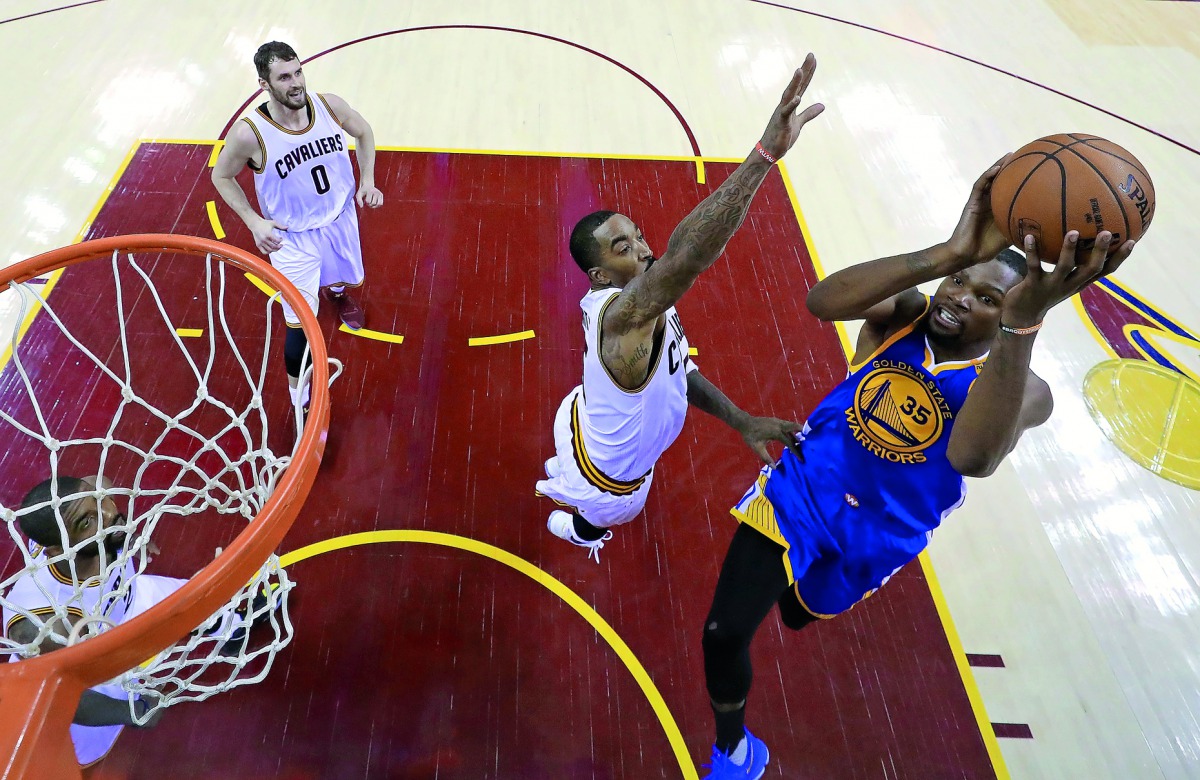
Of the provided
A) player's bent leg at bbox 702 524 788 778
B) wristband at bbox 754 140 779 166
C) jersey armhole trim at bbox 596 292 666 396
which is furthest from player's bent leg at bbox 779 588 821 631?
wristband at bbox 754 140 779 166

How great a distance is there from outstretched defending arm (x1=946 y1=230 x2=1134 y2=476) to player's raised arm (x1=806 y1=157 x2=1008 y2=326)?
0.24 meters

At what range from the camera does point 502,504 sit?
379cm

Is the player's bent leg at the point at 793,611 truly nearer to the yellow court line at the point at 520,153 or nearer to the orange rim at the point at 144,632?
the orange rim at the point at 144,632

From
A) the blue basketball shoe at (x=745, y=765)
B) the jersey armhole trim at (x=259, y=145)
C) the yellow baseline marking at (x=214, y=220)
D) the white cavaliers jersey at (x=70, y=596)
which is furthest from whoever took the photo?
the yellow baseline marking at (x=214, y=220)

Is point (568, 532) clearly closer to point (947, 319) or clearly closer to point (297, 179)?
point (947, 319)

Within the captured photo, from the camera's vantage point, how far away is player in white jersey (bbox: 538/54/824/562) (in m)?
2.03

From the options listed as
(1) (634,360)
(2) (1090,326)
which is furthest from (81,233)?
(2) (1090,326)

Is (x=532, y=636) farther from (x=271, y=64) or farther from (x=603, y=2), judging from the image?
(x=603, y=2)

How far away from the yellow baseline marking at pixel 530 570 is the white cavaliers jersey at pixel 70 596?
967 mm

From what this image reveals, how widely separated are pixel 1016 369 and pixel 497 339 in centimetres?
312

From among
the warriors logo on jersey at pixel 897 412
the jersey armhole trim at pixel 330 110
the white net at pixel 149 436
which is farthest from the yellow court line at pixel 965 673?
the jersey armhole trim at pixel 330 110

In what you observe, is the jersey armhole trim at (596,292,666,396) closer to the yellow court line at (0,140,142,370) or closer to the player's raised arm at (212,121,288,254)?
the player's raised arm at (212,121,288,254)

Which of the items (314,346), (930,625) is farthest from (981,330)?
(314,346)

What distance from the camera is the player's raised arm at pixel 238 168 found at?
3.54 m
